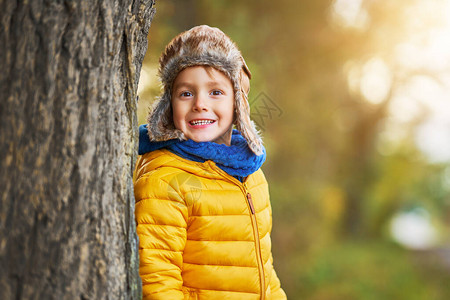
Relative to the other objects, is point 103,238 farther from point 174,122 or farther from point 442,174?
point 442,174

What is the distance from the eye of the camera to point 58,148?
43.2 inches

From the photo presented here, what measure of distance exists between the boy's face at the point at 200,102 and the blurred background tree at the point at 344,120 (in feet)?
5.77

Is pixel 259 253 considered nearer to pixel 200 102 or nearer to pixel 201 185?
pixel 201 185

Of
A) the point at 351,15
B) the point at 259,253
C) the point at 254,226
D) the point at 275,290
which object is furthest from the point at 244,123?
the point at 351,15

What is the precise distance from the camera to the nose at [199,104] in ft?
5.55

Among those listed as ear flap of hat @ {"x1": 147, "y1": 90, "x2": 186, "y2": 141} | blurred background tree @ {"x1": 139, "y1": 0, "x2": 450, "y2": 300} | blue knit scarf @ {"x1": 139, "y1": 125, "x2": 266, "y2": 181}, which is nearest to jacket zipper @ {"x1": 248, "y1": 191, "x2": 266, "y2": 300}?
blue knit scarf @ {"x1": 139, "y1": 125, "x2": 266, "y2": 181}

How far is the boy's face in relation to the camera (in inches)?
67.5

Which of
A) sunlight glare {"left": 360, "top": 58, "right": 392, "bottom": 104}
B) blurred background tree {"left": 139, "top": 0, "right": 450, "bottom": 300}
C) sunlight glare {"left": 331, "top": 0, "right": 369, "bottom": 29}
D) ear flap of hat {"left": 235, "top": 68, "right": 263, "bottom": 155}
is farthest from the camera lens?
sunlight glare {"left": 360, "top": 58, "right": 392, "bottom": 104}

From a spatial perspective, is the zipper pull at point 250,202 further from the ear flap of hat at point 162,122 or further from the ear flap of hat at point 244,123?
the ear flap of hat at point 162,122

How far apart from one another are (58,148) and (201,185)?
2.15 ft

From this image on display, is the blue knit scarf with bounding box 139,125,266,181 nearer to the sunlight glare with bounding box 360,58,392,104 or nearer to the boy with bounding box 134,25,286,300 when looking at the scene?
the boy with bounding box 134,25,286,300

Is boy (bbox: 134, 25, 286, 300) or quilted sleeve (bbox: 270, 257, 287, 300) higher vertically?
boy (bbox: 134, 25, 286, 300)

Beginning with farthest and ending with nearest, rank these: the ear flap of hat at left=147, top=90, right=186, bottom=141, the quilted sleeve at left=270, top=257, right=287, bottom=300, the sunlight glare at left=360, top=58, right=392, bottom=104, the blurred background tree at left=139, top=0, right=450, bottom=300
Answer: the sunlight glare at left=360, top=58, right=392, bottom=104 → the blurred background tree at left=139, top=0, right=450, bottom=300 → the quilted sleeve at left=270, top=257, right=287, bottom=300 → the ear flap of hat at left=147, top=90, right=186, bottom=141

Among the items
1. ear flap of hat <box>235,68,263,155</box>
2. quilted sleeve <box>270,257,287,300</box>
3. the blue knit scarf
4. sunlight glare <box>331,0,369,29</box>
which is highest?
sunlight glare <box>331,0,369,29</box>
